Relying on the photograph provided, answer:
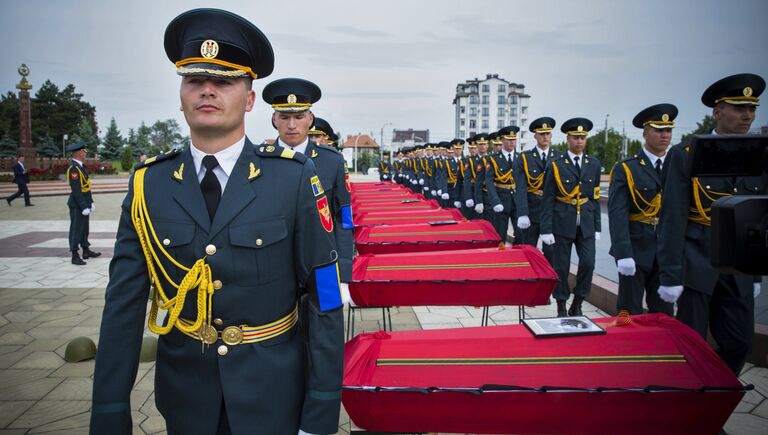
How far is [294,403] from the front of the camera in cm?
161

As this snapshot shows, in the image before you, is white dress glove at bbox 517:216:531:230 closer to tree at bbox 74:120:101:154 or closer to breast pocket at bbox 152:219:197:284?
breast pocket at bbox 152:219:197:284

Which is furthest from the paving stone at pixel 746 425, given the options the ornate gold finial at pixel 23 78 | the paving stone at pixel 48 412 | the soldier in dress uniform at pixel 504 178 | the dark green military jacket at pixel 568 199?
the ornate gold finial at pixel 23 78

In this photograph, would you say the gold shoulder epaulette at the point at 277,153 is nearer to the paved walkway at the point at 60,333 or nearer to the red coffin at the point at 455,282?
the red coffin at the point at 455,282

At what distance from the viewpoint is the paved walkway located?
3172 millimetres

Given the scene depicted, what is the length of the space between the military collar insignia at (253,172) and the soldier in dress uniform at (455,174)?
1073 cm

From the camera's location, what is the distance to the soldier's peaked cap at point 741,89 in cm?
310

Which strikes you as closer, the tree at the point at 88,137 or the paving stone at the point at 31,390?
the paving stone at the point at 31,390

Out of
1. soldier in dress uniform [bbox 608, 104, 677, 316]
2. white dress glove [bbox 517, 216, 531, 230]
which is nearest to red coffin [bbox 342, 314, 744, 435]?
soldier in dress uniform [bbox 608, 104, 677, 316]

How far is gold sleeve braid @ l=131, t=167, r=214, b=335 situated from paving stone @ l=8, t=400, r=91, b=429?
2.35 meters

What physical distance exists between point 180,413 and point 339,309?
2.06ft

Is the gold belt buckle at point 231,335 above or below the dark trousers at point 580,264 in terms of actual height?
above

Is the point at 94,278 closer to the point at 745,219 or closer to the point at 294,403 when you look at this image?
the point at 294,403

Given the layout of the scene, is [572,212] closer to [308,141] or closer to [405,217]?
[405,217]

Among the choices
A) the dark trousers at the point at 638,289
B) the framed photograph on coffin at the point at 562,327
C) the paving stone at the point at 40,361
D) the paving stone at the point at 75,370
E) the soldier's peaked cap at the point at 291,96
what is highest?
the soldier's peaked cap at the point at 291,96
